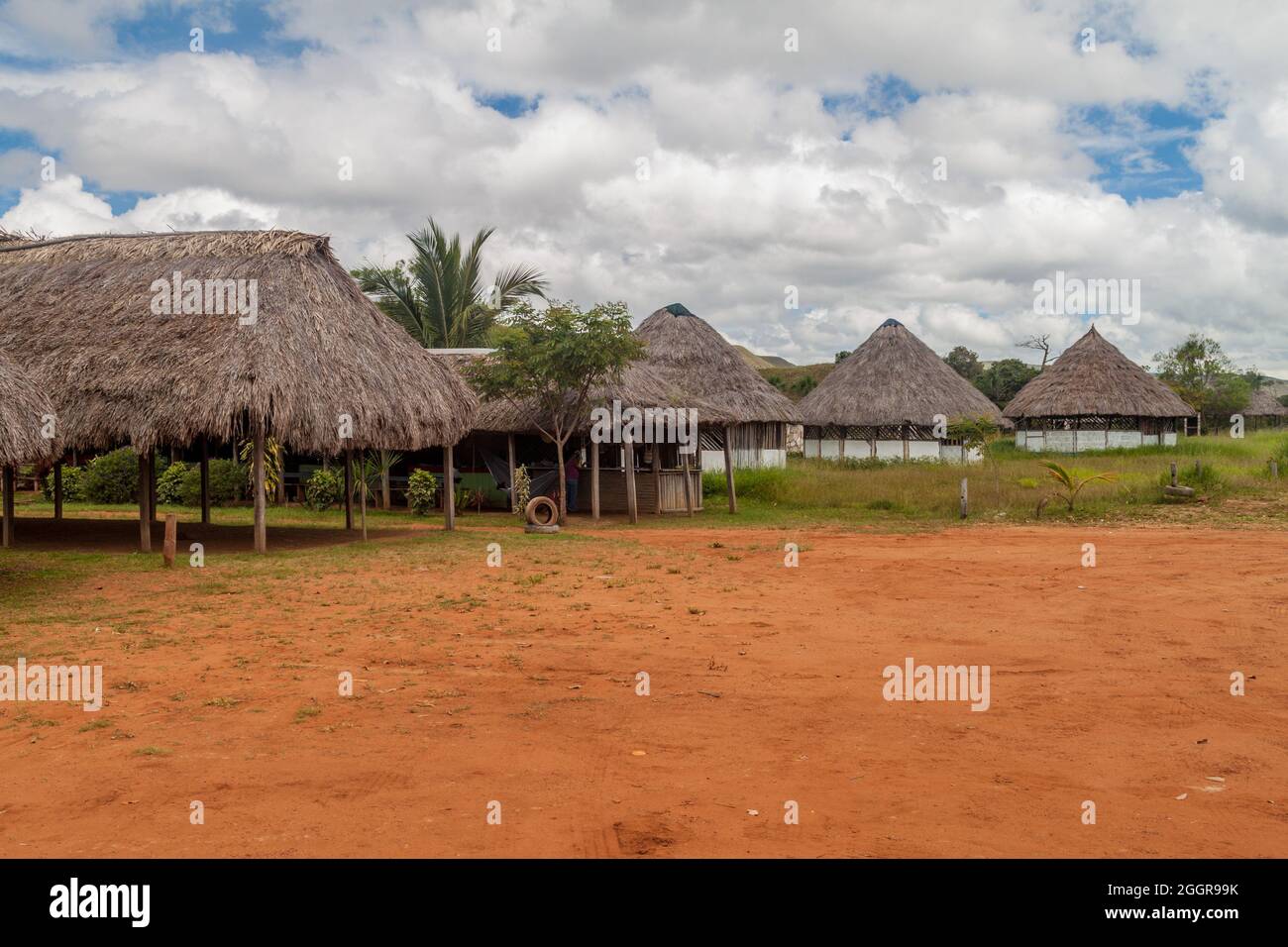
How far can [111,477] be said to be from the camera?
23.8 meters

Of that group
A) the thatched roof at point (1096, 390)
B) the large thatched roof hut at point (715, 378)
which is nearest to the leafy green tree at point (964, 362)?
the thatched roof at point (1096, 390)

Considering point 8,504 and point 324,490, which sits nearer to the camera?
point 8,504

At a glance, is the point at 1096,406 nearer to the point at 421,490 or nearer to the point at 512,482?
the point at 512,482

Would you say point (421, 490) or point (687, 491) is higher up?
point (421, 490)

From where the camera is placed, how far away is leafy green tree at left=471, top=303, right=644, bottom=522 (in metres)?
18.1

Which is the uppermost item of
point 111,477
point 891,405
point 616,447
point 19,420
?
point 891,405

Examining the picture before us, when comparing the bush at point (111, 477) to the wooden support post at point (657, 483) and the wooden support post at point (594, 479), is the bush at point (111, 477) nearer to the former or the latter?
the wooden support post at point (594, 479)

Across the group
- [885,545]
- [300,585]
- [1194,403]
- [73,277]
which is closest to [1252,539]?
[885,545]

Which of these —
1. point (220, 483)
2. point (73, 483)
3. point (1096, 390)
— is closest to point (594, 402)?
point (220, 483)

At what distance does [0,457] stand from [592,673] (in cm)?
753

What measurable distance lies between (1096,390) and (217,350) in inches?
1269

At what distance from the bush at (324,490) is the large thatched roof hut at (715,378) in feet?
31.5

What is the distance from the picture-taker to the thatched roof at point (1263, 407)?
54.3 meters

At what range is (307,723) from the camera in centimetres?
577
